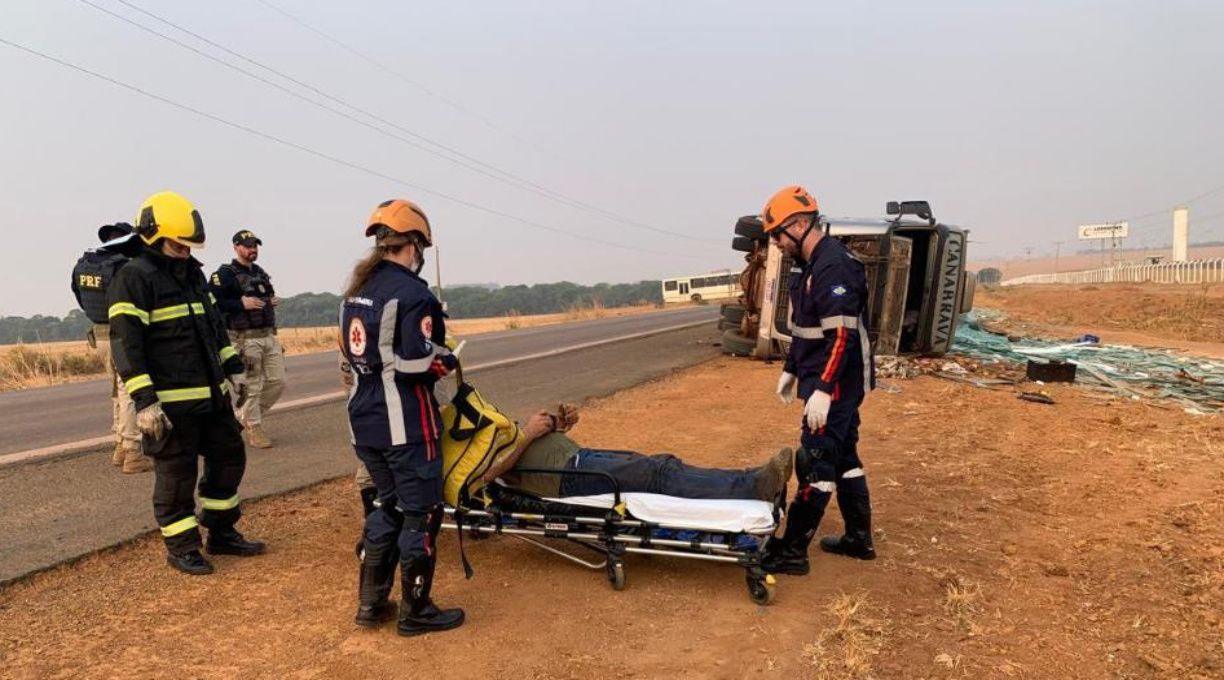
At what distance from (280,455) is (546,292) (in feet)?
252

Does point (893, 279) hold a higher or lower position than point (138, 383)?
higher

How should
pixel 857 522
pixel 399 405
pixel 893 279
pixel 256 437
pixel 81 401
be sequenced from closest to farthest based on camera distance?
1. pixel 399 405
2. pixel 857 522
3. pixel 256 437
4. pixel 81 401
5. pixel 893 279

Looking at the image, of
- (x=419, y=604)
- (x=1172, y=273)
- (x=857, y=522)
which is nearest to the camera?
(x=419, y=604)

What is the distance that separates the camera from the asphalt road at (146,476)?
4.56 meters

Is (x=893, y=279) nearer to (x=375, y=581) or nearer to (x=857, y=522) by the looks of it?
(x=857, y=522)

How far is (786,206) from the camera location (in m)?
4.21

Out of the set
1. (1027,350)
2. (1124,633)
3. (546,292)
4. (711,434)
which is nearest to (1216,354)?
(1027,350)

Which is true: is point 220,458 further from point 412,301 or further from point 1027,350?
point 1027,350

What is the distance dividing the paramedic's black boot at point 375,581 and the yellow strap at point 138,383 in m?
1.57

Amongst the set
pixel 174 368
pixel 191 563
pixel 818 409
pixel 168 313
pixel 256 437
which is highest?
pixel 168 313

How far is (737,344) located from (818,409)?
1017cm

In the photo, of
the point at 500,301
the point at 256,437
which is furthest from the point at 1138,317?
the point at 500,301

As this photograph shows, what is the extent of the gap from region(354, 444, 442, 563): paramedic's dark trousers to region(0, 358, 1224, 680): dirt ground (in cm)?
46

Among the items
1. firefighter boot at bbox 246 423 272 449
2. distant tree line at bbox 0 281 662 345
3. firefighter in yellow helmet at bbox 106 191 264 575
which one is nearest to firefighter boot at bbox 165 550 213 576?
firefighter in yellow helmet at bbox 106 191 264 575
